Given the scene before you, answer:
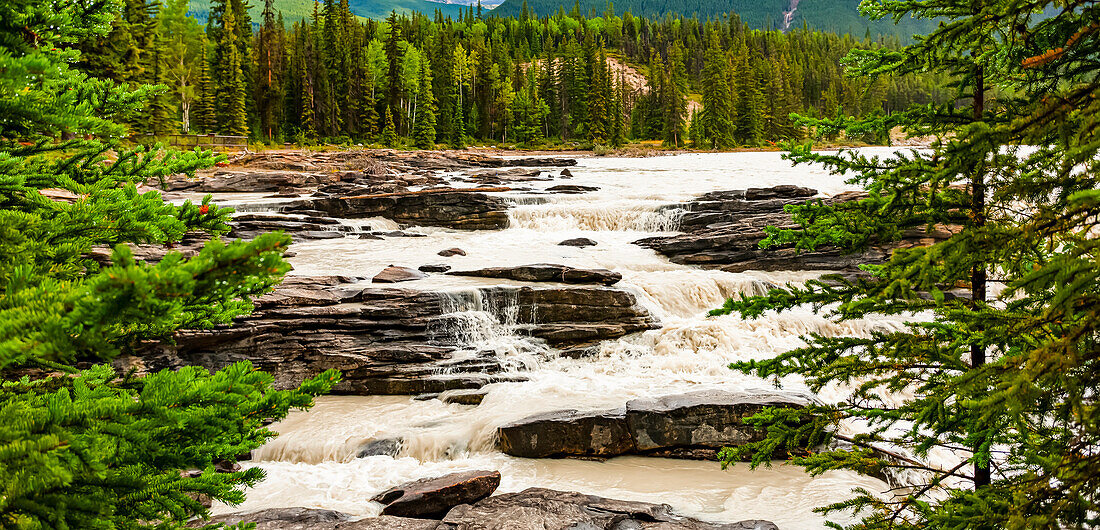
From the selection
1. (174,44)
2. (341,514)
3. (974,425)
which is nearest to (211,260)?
(974,425)

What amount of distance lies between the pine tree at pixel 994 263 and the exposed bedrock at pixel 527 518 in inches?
75.2

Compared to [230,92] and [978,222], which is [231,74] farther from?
[978,222]

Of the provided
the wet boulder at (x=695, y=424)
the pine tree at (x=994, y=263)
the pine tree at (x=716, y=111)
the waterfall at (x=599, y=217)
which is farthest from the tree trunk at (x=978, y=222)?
the pine tree at (x=716, y=111)

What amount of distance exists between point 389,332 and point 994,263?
35.9 ft

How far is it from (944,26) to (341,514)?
290 inches

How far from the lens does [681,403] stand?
356 inches

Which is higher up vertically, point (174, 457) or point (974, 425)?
point (174, 457)

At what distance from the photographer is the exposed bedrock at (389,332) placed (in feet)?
37.3

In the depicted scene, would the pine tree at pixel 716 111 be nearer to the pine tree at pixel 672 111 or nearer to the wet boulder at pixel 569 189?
the pine tree at pixel 672 111

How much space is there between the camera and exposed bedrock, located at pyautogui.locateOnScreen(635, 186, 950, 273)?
17.2m

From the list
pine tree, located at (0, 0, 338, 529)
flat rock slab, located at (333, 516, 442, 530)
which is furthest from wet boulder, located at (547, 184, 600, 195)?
pine tree, located at (0, 0, 338, 529)

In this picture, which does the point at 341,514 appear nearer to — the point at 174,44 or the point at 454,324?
the point at 454,324

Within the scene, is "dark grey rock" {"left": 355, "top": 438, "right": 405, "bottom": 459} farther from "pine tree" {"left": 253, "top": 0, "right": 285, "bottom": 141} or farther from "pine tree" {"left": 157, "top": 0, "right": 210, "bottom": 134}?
"pine tree" {"left": 253, "top": 0, "right": 285, "bottom": 141}

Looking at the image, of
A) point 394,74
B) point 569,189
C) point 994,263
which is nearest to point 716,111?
point 394,74
